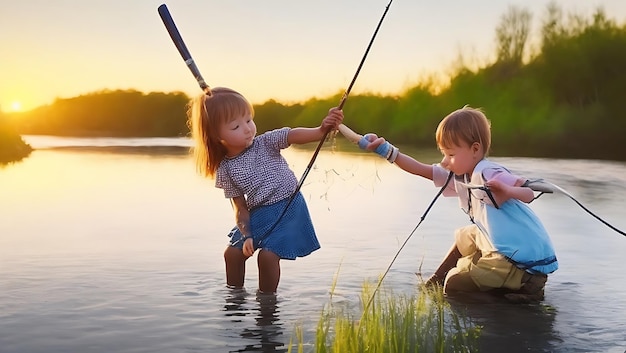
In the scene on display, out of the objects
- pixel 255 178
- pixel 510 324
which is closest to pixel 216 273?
pixel 255 178

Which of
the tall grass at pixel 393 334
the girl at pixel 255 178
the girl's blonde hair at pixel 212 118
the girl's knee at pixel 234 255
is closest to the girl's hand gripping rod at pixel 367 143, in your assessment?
the girl at pixel 255 178

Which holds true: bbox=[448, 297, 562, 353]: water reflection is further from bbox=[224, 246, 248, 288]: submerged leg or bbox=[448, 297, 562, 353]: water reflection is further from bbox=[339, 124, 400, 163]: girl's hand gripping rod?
bbox=[224, 246, 248, 288]: submerged leg

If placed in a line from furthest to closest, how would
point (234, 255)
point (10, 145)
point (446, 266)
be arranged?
point (10, 145), point (446, 266), point (234, 255)

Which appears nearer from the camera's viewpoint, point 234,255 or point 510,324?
point 510,324

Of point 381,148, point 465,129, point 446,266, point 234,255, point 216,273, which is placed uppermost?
point 465,129

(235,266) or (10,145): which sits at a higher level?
(235,266)

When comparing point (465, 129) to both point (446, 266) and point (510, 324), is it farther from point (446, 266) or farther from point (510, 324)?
point (510, 324)

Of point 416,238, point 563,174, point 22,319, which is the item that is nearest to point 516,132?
point 563,174

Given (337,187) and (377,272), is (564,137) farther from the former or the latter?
(377,272)

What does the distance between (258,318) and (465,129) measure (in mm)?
1715

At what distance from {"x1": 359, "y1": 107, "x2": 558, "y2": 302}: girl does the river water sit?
17cm

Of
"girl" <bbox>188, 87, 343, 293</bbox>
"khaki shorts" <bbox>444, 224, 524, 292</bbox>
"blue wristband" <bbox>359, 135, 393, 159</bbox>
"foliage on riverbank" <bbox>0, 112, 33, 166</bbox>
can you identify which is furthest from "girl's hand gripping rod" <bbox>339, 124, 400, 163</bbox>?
"foliage on riverbank" <bbox>0, 112, 33, 166</bbox>

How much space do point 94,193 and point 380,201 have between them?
425 cm

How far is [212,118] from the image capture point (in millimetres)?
6020
